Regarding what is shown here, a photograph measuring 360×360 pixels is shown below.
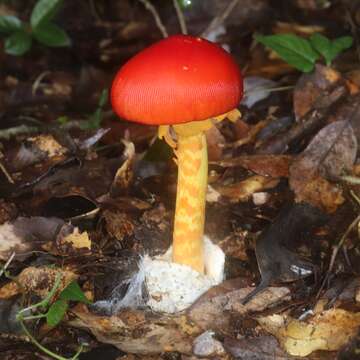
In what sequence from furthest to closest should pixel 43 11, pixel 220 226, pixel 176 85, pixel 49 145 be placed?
1. pixel 43 11
2. pixel 49 145
3. pixel 220 226
4. pixel 176 85

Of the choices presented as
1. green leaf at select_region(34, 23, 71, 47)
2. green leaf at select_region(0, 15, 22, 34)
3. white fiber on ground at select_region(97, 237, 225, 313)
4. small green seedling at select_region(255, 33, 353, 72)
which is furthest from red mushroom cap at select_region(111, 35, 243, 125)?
green leaf at select_region(0, 15, 22, 34)

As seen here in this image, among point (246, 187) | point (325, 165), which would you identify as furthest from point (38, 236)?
point (325, 165)

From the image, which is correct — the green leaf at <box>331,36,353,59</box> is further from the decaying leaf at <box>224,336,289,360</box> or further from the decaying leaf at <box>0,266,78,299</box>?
the decaying leaf at <box>0,266,78,299</box>

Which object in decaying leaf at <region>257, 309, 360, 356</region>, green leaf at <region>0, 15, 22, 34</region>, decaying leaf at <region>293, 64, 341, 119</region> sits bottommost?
decaying leaf at <region>257, 309, 360, 356</region>

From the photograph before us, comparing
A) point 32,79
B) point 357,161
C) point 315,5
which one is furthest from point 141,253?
point 315,5

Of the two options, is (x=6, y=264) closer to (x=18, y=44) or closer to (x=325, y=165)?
(x=325, y=165)

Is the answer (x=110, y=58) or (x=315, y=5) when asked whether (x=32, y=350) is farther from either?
(x=315, y=5)

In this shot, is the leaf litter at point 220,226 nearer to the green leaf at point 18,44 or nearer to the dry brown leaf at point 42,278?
the dry brown leaf at point 42,278
